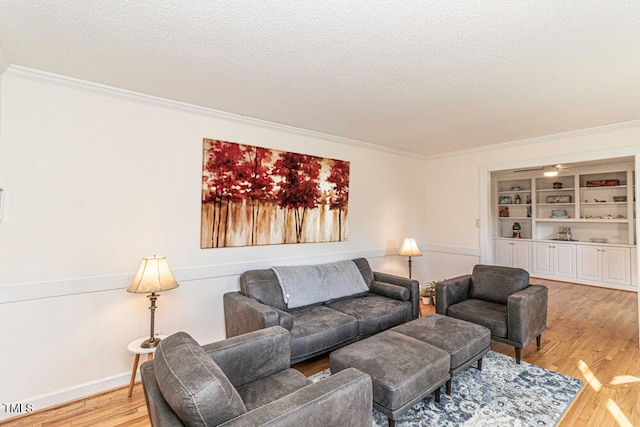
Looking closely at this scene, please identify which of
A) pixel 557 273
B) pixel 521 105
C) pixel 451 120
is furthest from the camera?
pixel 557 273

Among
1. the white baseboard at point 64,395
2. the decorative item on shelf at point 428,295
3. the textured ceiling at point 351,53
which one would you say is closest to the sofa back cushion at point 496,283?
the decorative item on shelf at point 428,295

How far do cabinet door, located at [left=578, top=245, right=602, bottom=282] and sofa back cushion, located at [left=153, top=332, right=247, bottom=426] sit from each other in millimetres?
7144

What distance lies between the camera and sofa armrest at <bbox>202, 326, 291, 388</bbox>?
5.69 feet

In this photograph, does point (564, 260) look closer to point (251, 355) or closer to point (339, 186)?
point (339, 186)

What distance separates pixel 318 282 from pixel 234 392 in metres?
2.06

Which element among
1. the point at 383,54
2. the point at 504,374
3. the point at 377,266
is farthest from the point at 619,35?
the point at 377,266

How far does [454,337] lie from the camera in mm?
2438

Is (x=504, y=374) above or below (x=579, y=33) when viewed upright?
below

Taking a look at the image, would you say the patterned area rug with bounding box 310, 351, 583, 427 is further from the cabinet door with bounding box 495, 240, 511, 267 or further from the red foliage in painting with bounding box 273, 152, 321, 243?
the cabinet door with bounding box 495, 240, 511, 267

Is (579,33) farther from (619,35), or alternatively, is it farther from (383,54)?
(383,54)

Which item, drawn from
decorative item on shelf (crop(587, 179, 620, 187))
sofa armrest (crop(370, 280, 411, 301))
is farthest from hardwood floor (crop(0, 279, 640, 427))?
decorative item on shelf (crop(587, 179, 620, 187))

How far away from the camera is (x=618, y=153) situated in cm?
332

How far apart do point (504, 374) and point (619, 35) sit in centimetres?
253

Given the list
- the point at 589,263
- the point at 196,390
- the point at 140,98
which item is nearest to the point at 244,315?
the point at 196,390
